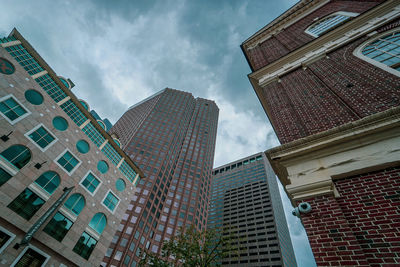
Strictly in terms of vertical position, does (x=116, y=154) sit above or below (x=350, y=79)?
above

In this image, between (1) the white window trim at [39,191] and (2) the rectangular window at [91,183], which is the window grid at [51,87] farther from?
(1) the white window trim at [39,191]

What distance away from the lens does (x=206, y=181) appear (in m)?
87.6

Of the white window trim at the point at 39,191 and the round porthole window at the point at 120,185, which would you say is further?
the round porthole window at the point at 120,185

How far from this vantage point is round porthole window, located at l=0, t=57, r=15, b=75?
16.4 metres

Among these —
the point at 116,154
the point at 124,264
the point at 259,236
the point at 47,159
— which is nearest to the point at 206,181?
the point at 259,236

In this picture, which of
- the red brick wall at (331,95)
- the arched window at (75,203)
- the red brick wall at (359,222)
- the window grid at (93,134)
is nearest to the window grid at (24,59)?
the window grid at (93,134)

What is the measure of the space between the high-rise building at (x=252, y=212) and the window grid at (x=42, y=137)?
6287cm

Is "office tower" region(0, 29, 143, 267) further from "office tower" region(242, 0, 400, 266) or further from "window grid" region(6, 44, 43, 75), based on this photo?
"office tower" region(242, 0, 400, 266)

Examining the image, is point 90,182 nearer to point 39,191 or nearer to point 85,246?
point 39,191

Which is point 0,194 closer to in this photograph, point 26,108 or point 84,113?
point 26,108

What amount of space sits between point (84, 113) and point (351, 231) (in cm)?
2731

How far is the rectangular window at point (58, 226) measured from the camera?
15.6 meters

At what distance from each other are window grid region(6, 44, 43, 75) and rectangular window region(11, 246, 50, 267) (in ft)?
55.0

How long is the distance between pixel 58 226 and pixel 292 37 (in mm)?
25734
